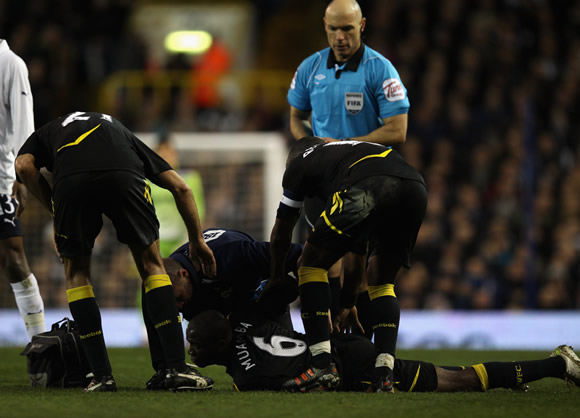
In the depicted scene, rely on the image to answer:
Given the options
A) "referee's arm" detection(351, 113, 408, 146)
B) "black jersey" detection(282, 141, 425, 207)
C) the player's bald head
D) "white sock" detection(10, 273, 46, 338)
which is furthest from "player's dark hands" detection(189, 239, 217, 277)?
the player's bald head

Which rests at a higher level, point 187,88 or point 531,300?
point 187,88

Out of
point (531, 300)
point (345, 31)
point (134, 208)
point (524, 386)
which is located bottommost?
point (531, 300)

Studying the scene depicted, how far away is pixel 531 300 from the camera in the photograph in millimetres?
10258

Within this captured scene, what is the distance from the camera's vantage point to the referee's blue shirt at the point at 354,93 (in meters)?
5.87

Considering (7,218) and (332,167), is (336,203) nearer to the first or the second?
(332,167)

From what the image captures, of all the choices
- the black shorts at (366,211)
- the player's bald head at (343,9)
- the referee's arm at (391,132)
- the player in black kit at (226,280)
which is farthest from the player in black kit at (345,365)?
the player's bald head at (343,9)

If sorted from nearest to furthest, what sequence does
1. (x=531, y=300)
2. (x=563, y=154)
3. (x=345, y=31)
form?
(x=345, y=31) < (x=531, y=300) < (x=563, y=154)

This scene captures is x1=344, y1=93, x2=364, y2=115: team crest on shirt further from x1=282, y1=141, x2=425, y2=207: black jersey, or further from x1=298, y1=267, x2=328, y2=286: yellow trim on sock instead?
x1=298, y1=267, x2=328, y2=286: yellow trim on sock

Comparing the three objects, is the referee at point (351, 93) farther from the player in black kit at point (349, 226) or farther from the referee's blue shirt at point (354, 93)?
the player in black kit at point (349, 226)

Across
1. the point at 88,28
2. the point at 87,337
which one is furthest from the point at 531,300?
the point at 88,28

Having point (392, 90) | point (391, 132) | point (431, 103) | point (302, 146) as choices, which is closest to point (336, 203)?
point (302, 146)

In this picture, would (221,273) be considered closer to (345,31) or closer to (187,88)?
(345,31)

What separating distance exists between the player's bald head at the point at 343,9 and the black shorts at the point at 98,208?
193 cm

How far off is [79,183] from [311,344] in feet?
4.62
